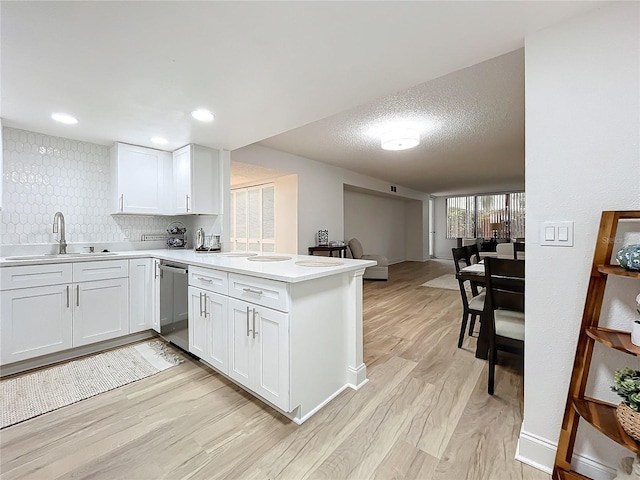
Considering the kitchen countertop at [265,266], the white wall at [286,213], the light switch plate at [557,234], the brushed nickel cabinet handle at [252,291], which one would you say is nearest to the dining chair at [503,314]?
the light switch plate at [557,234]

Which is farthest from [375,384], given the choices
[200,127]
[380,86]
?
[200,127]

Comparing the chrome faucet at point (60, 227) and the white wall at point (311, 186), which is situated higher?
the white wall at point (311, 186)

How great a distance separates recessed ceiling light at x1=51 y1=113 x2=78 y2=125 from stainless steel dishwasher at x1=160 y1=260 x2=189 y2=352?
1472 millimetres

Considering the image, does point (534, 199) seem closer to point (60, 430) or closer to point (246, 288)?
point (246, 288)

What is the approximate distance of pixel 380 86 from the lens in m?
2.00

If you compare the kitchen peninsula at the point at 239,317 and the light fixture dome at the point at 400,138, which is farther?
the light fixture dome at the point at 400,138

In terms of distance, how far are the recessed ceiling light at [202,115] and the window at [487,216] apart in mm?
9787

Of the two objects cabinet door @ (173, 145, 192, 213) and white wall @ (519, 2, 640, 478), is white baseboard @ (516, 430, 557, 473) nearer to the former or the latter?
white wall @ (519, 2, 640, 478)

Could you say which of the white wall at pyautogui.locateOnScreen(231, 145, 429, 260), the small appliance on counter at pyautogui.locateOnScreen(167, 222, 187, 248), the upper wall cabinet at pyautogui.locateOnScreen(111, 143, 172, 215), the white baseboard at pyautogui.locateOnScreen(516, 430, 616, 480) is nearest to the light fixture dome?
the white wall at pyautogui.locateOnScreen(231, 145, 429, 260)

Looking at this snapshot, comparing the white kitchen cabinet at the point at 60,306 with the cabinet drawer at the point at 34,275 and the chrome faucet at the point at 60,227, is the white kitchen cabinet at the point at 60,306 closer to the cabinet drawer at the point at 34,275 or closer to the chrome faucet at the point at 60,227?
the cabinet drawer at the point at 34,275

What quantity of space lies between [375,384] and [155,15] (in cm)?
256

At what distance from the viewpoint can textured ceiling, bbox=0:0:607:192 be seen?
4.24 feet

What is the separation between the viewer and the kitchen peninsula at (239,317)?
1.65 metres

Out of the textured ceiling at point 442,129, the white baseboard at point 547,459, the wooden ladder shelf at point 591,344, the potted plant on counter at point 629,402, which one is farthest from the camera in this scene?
the textured ceiling at point 442,129
